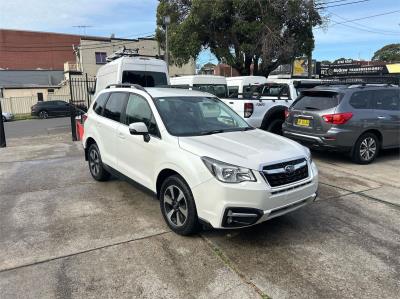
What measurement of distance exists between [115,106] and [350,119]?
15.8 ft

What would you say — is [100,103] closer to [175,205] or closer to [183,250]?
[175,205]

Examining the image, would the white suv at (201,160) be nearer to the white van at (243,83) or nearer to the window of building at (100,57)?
the white van at (243,83)

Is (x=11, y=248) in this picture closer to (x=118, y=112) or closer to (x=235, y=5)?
(x=118, y=112)

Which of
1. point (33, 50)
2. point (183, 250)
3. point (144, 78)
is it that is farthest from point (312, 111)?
point (33, 50)

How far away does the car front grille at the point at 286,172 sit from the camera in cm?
392

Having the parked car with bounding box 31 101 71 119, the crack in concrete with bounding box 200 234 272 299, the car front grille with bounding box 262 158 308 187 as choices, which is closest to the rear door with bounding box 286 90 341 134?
the car front grille with bounding box 262 158 308 187

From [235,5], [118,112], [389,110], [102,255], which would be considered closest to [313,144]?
[389,110]

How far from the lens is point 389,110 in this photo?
841cm

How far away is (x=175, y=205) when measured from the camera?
442 centimetres

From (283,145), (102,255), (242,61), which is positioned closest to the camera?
(102,255)

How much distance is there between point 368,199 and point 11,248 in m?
5.03

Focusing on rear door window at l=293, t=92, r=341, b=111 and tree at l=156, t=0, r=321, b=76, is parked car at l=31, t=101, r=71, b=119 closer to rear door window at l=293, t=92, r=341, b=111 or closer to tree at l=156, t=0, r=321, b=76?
tree at l=156, t=0, r=321, b=76

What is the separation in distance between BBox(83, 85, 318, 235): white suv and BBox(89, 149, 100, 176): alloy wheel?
0.60 meters

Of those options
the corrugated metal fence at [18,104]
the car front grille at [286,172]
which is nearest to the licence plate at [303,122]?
the car front grille at [286,172]
